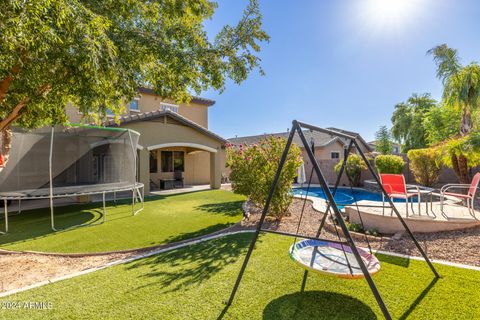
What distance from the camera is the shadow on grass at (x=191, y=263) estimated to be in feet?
13.4

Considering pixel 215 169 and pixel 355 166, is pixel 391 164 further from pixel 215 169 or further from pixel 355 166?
pixel 215 169

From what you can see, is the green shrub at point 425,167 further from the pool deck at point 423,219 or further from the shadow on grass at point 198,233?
the shadow on grass at point 198,233

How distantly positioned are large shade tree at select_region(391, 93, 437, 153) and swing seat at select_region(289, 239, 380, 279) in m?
34.5

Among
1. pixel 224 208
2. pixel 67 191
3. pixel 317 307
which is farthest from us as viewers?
pixel 224 208

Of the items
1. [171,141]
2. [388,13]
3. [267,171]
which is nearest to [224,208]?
[267,171]

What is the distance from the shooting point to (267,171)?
26.8 feet

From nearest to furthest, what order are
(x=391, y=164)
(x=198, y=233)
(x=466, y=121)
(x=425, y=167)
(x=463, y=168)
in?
(x=198, y=233) → (x=463, y=168) → (x=425, y=167) → (x=466, y=121) → (x=391, y=164)

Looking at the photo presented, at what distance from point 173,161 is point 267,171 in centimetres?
1345

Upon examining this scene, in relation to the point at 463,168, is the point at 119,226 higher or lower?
lower

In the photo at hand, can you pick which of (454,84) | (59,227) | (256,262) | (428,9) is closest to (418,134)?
(454,84)

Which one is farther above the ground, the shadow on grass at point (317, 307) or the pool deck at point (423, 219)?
the pool deck at point (423, 219)

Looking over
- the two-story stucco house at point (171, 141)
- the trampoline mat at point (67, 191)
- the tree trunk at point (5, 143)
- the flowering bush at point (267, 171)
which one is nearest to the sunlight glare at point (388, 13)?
the flowering bush at point (267, 171)

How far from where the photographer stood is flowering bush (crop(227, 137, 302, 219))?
8.06 m

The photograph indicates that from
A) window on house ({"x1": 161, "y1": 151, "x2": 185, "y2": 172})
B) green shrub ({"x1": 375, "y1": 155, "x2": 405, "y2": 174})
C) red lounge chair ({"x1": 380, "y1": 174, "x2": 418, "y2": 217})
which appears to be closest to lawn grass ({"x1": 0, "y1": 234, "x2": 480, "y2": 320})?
red lounge chair ({"x1": 380, "y1": 174, "x2": 418, "y2": 217})
